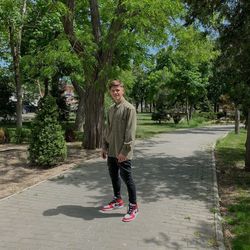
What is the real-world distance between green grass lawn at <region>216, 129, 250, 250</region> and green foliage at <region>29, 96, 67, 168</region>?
14.1 feet

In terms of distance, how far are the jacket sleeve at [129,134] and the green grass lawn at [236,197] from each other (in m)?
1.86

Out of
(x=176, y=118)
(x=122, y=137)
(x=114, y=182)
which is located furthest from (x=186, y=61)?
(x=122, y=137)

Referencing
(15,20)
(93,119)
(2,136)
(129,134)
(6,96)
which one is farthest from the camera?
(6,96)

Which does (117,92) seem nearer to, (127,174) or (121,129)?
(121,129)

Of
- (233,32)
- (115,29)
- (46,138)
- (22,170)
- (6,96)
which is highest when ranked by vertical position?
(115,29)

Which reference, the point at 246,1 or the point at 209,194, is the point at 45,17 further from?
the point at 209,194

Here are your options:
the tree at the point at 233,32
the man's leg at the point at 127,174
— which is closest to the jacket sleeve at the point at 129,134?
the man's leg at the point at 127,174

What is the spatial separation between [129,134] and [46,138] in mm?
4955

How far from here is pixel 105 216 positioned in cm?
577

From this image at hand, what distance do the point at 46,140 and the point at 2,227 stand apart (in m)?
4.83

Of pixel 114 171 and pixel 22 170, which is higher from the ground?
pixel 114 171

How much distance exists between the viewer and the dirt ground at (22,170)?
7915 mm

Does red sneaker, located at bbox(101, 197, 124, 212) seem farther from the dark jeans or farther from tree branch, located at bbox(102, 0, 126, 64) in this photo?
tree branch, located at bbox(102, 0, 126, 64)

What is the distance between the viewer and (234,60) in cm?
951
